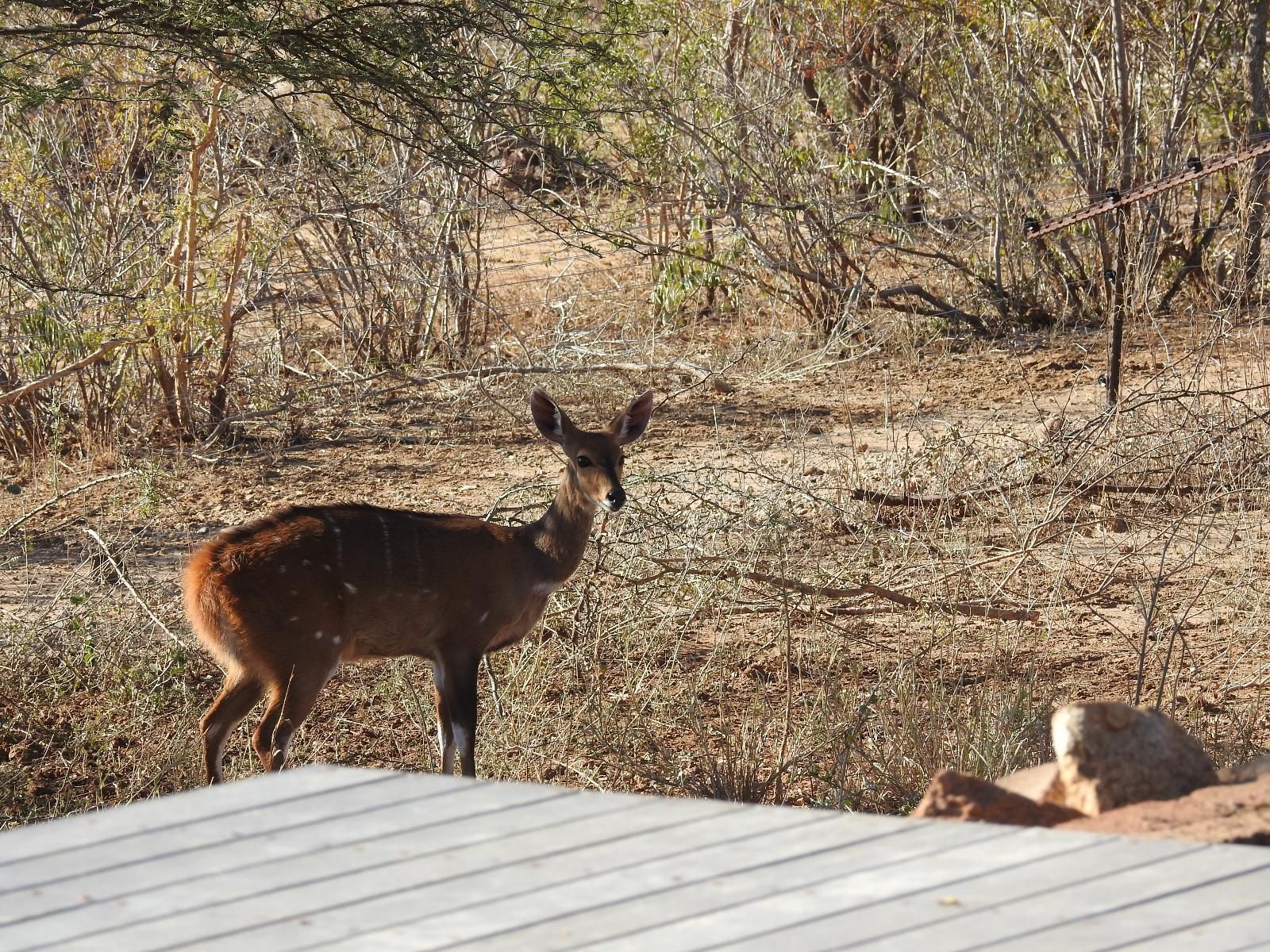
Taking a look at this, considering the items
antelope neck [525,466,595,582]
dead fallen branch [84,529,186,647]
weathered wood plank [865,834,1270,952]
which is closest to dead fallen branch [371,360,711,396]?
dead fallen branch [84,529,186,647]

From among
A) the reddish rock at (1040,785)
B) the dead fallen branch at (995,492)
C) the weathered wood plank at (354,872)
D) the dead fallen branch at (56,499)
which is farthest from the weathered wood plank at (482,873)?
the dead fallen branch at (995,492)

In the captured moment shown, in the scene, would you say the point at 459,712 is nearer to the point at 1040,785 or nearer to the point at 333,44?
the point at 333,44

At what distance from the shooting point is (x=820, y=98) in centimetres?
1188

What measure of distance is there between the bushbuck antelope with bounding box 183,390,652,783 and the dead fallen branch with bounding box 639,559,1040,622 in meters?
0.47

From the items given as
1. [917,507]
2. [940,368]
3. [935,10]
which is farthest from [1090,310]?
[917,507]

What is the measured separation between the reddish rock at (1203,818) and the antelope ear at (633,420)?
325 centimetres

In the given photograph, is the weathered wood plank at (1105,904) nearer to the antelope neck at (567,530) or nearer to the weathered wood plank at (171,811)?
the weathered wood plank at (171,811)

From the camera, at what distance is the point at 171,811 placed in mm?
2621

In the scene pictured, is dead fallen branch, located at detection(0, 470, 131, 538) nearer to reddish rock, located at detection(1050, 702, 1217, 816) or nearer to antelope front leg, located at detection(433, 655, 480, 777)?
antelope front leg, located at detection(433, 655, 480, 777)

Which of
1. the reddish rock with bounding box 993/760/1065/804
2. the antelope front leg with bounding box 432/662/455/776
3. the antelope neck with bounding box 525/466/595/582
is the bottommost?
the antelope front leg with bounding box 432/662/455/776

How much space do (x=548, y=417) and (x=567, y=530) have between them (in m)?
0.42

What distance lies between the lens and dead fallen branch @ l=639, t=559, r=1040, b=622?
223 inches

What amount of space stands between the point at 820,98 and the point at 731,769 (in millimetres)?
7782

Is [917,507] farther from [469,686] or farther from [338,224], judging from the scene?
[338,224]
